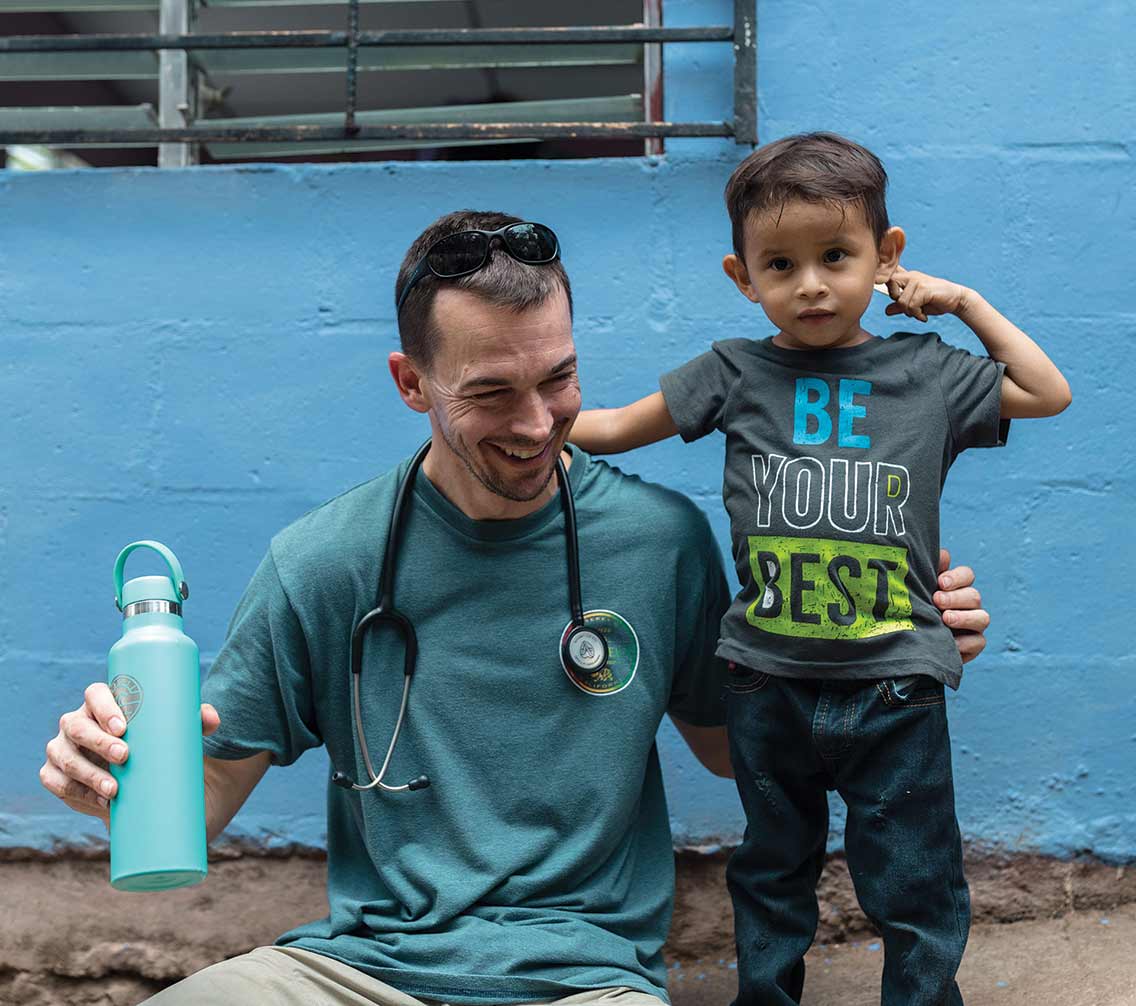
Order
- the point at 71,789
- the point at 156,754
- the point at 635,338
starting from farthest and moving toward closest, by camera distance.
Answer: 1. the point at 635,338
2. the point at 71,789
3. the point at 156,754

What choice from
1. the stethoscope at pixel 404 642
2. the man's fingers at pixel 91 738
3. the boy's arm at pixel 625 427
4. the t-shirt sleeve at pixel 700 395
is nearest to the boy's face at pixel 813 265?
the t-shirt sleeve at pixel 700 395

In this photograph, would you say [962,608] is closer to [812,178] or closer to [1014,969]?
[812,178]

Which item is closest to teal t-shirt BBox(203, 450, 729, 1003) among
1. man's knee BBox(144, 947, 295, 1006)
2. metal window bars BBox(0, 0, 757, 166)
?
man's knee BBox(144, 947, 295, 1006)

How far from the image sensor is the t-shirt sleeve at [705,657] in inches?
93.1

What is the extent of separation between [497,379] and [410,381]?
25cm

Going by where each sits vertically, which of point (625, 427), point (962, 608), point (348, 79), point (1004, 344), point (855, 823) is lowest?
point (855, 823)

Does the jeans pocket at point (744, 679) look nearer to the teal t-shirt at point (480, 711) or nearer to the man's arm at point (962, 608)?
the teal t-shirt at point (480, 711)

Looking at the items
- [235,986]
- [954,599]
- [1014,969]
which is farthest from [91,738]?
[1014,969]

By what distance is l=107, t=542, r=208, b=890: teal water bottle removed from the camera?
5.87ft

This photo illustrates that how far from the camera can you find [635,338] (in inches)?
110

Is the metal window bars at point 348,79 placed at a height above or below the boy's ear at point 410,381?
above

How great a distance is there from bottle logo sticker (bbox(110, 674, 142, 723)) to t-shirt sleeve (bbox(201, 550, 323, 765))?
399 mm

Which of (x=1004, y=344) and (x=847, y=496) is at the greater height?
(x=1004, y=344)

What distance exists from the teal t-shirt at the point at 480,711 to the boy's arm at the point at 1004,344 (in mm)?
524
